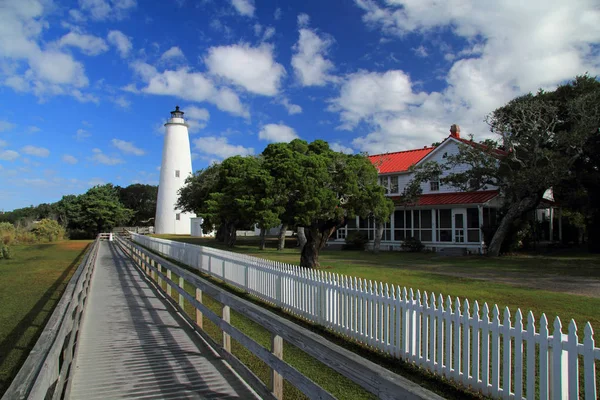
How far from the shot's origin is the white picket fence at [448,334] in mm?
3941

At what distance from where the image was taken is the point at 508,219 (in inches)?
866

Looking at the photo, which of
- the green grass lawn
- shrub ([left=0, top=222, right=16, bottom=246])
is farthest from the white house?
shrub ([left=0, top=222, right=16, bottom=246])

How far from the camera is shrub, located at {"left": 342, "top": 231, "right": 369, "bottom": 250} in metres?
29.7

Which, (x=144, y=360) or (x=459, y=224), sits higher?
(x=459, y=224)

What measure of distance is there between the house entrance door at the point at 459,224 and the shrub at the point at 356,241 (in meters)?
6.07

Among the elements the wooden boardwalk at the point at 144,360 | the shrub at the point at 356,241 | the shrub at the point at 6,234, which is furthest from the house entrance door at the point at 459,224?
the shrub at the point at 6,234

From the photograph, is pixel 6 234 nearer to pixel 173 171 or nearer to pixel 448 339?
pixel 173 171

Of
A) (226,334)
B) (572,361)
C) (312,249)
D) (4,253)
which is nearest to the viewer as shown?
(572,361)

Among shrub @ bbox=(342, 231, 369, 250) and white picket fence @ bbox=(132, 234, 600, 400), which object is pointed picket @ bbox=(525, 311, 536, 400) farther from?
shrub @ bbox=(342, 231, 369, 250)

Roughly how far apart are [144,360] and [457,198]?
24.3 metres

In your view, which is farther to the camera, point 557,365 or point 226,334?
point 226,334

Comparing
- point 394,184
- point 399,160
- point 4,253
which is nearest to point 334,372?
point 4,253

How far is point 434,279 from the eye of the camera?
1359 centimetres

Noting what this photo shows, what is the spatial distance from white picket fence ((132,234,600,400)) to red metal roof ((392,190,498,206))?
18.3 meters
